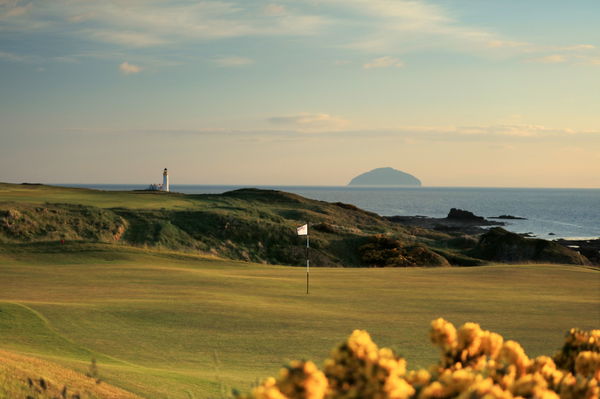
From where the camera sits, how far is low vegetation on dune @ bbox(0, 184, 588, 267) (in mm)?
42031

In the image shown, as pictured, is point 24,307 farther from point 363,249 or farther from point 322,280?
point 363,249

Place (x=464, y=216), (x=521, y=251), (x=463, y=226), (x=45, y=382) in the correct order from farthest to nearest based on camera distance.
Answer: (x=464, y=216) → (x=463, y=226) → (x=521, y=251) → (x=45, y=382)

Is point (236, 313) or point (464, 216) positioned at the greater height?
point (464, 216)

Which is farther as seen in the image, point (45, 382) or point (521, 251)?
point (521, 251)

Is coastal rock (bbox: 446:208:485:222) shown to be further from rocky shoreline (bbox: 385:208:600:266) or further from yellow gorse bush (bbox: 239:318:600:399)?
yellow gorse bush (bbox: 239:318:600:399)

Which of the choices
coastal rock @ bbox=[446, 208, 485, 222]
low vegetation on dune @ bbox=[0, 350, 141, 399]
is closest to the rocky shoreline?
coastal rock @ bbox=[446, 208, 485, 222]

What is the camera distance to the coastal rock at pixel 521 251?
5241 cm

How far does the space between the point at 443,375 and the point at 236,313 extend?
13.2 m

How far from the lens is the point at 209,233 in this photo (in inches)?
1893

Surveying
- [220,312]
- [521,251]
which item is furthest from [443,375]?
[521,251]

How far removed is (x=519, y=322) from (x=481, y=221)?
100406 millimetres

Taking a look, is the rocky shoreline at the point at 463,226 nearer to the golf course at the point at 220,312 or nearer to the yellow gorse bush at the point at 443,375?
the golf course at the point at 220,312

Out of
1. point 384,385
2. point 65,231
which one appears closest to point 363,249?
point 65,231

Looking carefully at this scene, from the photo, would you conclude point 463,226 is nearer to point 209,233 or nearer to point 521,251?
point 521,251
